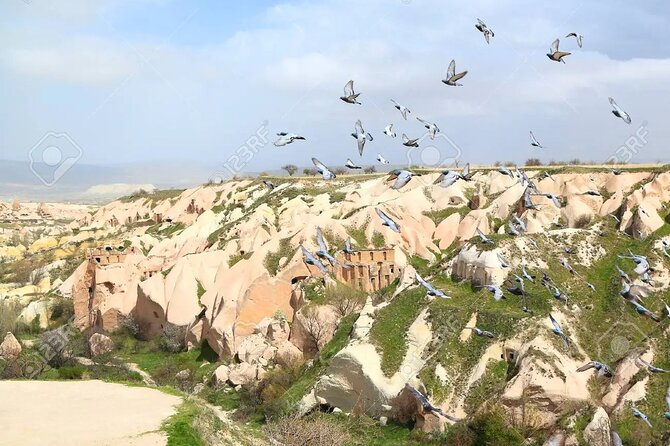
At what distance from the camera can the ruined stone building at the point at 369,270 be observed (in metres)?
31.1

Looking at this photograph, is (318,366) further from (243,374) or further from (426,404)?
(426,404)

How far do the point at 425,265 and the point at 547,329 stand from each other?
1520 cm

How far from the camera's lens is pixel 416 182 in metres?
50.1

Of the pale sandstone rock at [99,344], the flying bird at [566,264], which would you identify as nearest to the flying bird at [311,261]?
the flying bird at [566,264]

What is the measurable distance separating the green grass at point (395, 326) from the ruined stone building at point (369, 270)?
6596mm

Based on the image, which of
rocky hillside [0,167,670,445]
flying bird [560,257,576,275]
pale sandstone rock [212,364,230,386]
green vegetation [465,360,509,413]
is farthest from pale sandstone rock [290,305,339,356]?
flying bird [560,257,576,275]

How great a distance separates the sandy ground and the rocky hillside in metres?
3.88

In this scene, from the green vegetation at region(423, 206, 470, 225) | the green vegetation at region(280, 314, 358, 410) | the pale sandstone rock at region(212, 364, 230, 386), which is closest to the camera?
the green vegetation at region(280, 314, 358, 410)

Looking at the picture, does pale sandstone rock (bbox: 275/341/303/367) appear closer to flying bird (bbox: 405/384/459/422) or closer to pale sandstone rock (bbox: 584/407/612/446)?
flying bird (bbox: 405/384/459/422)

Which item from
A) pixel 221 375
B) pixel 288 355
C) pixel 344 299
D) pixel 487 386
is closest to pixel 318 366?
pixel 288 355

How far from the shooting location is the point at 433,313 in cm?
2253

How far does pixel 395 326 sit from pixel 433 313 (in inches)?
55.7

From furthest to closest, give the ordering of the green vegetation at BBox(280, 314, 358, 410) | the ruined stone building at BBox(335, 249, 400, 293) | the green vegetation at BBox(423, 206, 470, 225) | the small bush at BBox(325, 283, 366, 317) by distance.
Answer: the green vegetation at BBox(423, 206, 470, 225) → the ruined stone building at BBox(335, 249, 400, 293) → the small bush at BBox(325, 283, 366, 317) → the green vegetation at BBox(280, 314, 358, 410)

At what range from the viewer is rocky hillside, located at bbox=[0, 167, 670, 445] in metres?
18.9
